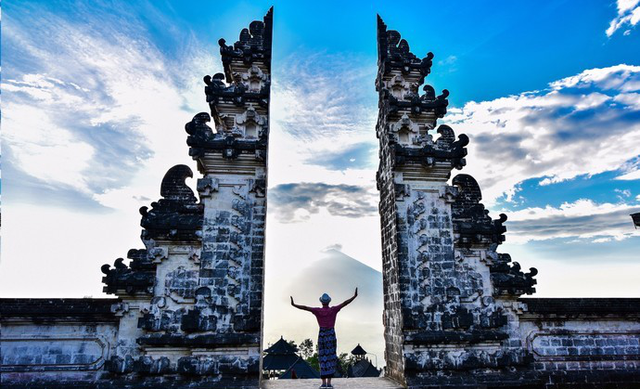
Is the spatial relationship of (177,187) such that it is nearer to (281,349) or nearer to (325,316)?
(325,316)

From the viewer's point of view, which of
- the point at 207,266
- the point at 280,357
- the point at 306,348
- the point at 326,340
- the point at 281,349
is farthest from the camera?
the point at 306,348

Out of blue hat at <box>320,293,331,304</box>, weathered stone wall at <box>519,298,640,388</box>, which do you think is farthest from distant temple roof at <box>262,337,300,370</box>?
weathered stone wall at <box>519,298,640,388</box>

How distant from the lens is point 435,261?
29.3 ft

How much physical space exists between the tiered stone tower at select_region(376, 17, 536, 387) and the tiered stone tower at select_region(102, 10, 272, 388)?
3.28 metres

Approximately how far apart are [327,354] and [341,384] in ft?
4.22

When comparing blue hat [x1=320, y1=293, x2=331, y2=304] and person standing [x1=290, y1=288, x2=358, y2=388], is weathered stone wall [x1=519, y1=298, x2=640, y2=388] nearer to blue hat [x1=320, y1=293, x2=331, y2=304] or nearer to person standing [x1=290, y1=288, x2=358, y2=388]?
person standing [x1=290, y1=288, x2=358, y2=388]

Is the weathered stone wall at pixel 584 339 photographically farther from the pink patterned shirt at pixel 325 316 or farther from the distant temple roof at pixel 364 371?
the distant temple roof at pixel 364 371

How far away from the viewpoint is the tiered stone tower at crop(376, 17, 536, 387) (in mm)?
8367

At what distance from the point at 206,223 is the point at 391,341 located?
214 inches

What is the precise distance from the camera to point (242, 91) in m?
9.76

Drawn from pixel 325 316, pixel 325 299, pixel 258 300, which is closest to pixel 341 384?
pixel 325 316

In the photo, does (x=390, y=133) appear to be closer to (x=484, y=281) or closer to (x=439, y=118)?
(x=439, y=118)

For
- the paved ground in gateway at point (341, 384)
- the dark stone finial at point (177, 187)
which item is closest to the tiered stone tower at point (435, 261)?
the paved ground in gateway at point (341, 384)

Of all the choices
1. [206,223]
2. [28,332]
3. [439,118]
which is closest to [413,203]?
[439,118]
